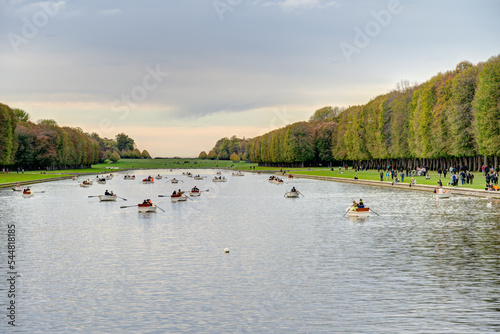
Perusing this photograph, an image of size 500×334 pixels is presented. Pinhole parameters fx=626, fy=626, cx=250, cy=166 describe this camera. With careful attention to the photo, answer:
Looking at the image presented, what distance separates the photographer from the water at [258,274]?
1964 centimetres

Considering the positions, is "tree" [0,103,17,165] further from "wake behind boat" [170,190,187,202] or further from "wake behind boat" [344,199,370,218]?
"wake behind boat" [344,199,370,218]

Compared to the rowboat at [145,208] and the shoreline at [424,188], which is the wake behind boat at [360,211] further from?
the shoreline at [424,188]

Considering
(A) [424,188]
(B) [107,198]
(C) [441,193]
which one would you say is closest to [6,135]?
(B) [107,198]

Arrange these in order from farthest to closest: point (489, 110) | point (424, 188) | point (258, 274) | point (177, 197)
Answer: point (489, 110) → point (424, 188) → point (177, 197) → point (258, 274)

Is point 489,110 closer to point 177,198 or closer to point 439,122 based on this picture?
point 439,122

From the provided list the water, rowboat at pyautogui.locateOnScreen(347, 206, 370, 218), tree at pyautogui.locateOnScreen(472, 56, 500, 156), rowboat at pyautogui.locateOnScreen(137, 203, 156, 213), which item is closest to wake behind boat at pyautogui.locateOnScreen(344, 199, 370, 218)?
rowboat at pyautogui.locateOnScreen(347, 206, 370, 218)

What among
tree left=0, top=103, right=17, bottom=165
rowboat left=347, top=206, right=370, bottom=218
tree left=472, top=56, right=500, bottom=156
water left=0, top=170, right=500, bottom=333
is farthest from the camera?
tree left=0, top=103, right=17, bottom=165

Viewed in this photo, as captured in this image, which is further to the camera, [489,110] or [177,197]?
[489,110]

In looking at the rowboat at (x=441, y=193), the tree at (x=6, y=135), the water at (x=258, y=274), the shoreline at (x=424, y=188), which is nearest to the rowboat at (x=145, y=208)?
the water at (x=258, y=274)

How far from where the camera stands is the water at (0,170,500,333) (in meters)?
19.6

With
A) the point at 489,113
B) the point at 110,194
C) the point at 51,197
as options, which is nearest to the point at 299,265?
the point at 110,194

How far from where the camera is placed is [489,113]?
9388 centimetres

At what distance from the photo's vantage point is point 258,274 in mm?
27297

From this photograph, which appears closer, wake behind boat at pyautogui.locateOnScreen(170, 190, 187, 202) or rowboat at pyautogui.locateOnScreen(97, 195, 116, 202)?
wake behind boat at pyautogui.locateOnScreen(170, 190, 187, 202)
